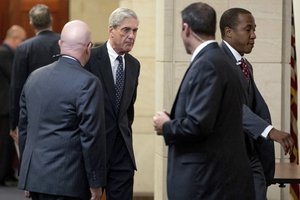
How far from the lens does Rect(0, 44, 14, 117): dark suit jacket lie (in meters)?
12.9

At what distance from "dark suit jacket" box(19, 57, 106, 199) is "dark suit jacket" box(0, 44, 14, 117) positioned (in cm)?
670

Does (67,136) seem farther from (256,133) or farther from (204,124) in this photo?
(256,133)

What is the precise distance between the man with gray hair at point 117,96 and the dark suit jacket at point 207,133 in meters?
1.65

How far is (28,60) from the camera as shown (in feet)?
31.6

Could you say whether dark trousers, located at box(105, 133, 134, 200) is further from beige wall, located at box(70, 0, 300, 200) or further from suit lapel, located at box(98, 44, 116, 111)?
beige wall, located at box(70, 0, 300, 200)

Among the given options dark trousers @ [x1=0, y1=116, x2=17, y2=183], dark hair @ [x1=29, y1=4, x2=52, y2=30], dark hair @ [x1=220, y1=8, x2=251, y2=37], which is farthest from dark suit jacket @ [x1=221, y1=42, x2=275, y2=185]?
dark trousers @ [x1=0, y1=116, x2=17, y2=183]

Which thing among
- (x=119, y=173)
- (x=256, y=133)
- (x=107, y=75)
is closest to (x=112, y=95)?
(x=107, y=75)

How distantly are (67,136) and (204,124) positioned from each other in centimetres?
103

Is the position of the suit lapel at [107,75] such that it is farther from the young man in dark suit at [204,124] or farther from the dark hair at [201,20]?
the dark hair at [201,20]

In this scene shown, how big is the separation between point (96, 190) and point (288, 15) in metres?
3.38

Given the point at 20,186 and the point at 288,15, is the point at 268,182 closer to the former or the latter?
the point at 20,186

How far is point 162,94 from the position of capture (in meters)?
8.88

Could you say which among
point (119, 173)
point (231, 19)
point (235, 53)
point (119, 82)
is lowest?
point (119, 173)

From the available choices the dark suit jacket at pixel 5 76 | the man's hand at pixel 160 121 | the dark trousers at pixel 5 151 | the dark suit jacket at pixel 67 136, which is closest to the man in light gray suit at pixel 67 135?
the dark suit jacket at pixel 67 136
